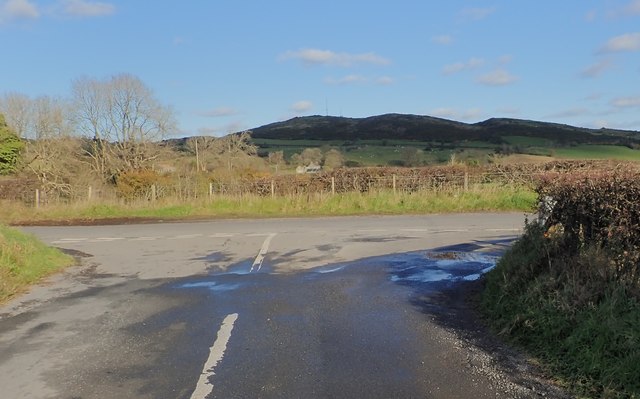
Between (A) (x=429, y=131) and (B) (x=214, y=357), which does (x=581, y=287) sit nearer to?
(B) (x=214, y=357)

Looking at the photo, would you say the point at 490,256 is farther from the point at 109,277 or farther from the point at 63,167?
the point at 63,167

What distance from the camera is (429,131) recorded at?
344 ft

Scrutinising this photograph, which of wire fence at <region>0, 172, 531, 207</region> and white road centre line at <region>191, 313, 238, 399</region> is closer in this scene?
white road centre line at <region>191, 313, 238, 399</region>

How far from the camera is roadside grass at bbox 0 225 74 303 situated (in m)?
10.3

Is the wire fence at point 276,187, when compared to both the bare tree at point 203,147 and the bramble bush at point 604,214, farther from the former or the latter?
the bramble bush at point 604,214

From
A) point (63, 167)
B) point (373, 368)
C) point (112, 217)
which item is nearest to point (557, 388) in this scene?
point (373, 368)

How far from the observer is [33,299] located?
31.7ft

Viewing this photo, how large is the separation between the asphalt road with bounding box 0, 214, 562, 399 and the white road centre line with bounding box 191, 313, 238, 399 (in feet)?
0.06

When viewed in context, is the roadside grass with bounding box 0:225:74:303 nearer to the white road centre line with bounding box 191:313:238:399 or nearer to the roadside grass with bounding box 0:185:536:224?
the white road centre line with bounding box 191:313:238:399

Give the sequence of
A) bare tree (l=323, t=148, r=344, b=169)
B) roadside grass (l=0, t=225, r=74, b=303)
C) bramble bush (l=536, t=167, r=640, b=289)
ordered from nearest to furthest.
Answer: bramble bush (l=536, t=167, r=640, b=289), roadside grass (l=0, t=225, r=74, b=303), bare tree (l=323, t=148, r=344, b=169)

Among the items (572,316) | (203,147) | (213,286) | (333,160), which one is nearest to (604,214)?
(572,316)

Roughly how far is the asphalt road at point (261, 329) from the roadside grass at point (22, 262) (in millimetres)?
326

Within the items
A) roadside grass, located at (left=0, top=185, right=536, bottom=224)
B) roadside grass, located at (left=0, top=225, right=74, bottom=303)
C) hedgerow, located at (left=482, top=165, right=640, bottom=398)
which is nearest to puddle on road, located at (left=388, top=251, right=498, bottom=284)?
hedgerow, located at (left=482, top=165, right=640, bottom=398)

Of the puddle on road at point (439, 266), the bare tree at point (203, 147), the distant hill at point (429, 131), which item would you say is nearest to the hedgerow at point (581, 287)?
the puddle on road at point (439, 266)
